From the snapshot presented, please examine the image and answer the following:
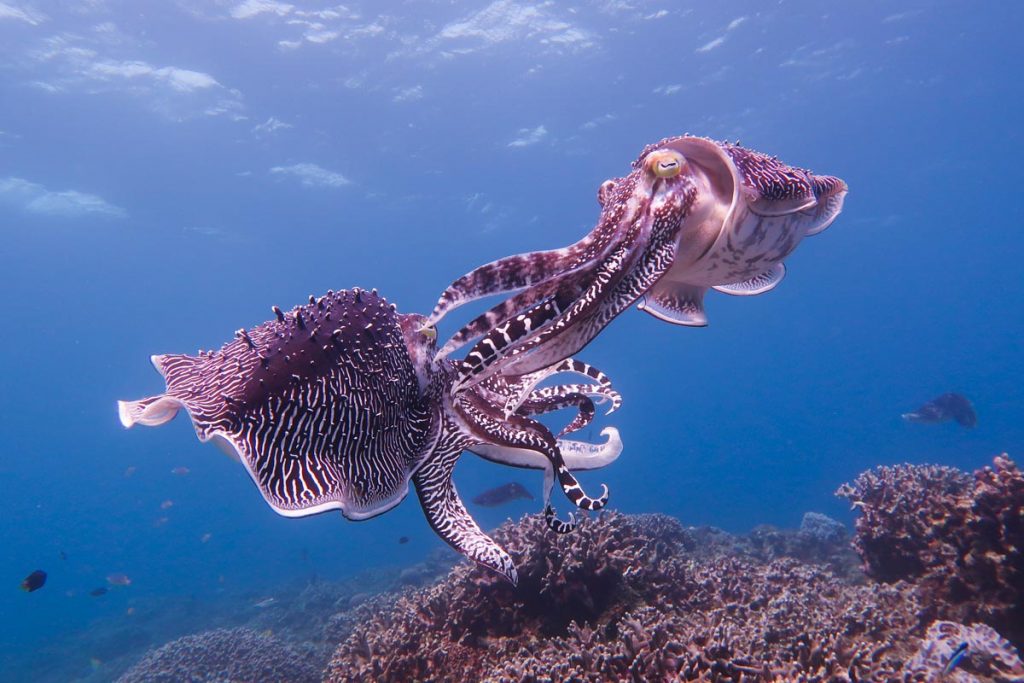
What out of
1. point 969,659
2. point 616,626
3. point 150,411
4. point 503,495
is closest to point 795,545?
point 503,495

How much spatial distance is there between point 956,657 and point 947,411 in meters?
18.7

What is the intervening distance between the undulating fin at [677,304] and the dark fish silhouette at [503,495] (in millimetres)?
12010

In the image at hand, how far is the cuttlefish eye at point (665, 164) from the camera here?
282 centimetres

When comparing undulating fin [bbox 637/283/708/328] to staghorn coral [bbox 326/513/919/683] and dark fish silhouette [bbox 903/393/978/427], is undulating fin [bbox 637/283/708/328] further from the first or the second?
dark fish silhouette [bbox 903/393/978/427]

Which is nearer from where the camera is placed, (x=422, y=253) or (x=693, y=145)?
(x=693, y=145)

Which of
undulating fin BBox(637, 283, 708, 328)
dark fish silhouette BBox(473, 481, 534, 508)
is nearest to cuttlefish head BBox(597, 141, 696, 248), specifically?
undulating fin BBox(637, 283, 708, 328)

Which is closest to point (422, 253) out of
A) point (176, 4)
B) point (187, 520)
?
point (176, 4)

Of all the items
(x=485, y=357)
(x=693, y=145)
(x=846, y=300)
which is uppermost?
(x=846, y=300)

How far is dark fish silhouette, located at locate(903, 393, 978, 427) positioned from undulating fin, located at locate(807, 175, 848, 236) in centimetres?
2063

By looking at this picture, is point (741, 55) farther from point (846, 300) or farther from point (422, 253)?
point (846, 300)

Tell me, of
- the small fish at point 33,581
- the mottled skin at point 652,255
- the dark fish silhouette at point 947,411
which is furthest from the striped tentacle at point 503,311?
the dark fish silhouette at point 947,411

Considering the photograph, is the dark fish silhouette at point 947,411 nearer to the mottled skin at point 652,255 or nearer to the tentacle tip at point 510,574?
the mottled skin at point 652,255

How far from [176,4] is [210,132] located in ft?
38.1

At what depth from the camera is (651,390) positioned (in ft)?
382
